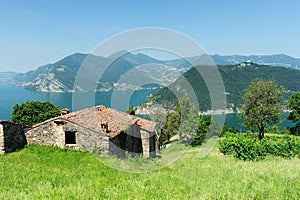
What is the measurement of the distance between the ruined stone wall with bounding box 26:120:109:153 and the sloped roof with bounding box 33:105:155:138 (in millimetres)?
574

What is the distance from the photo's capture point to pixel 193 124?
6284cm

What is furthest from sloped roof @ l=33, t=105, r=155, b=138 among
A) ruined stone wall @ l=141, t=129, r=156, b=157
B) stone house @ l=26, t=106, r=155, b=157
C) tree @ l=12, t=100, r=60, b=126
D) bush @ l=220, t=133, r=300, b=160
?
tree @ l=12, t=100, r=60, b=126

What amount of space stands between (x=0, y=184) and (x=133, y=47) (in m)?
13.5

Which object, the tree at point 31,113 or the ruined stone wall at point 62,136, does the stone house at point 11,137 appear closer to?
the ruined stone wall at point 62,136

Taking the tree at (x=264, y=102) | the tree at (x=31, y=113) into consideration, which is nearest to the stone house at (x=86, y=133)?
the tree at (x=264, y=102)

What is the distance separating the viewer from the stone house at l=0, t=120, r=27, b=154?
81.9 feet

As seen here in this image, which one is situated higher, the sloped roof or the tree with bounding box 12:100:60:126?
the sloped roof

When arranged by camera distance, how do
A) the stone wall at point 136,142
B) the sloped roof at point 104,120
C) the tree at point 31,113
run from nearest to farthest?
the sloped roof at point 104,120, the stone wall at point 136,142, the tree at point 31,113

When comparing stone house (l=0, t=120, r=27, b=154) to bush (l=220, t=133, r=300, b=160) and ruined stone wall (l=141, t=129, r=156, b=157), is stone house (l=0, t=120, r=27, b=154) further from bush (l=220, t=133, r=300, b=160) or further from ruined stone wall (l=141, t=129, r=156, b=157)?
bush (l=220, t=133, r=300, b=160)

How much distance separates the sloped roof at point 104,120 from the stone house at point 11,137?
3.88 meters

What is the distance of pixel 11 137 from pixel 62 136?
4695 millimetres

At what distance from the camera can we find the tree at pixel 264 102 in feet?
167

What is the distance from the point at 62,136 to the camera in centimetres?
2806

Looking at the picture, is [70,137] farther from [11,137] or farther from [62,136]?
[11,137]
